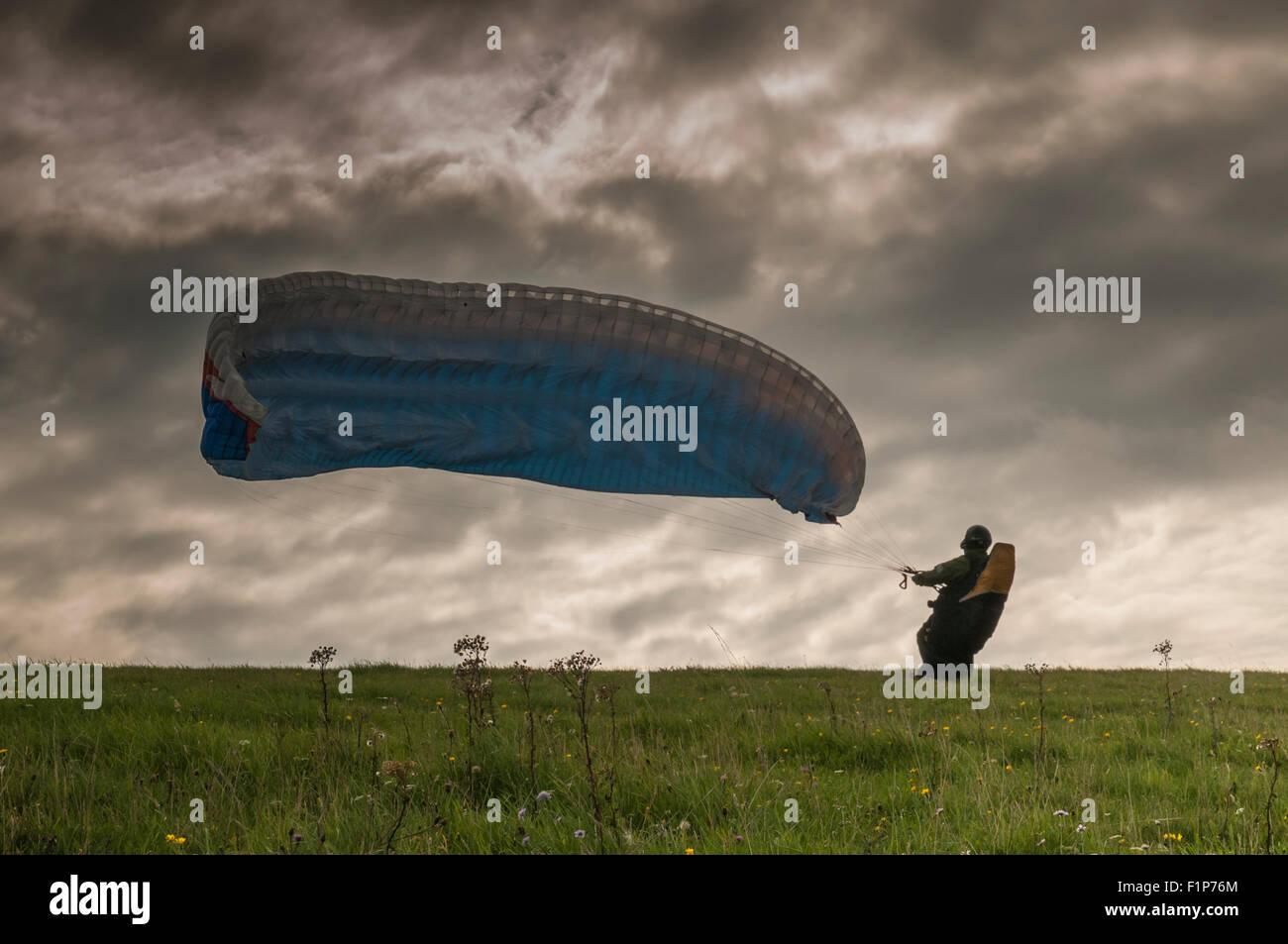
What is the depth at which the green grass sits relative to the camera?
18.8ft

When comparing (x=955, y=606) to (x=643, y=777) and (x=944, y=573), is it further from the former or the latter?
(x=643, y=777)

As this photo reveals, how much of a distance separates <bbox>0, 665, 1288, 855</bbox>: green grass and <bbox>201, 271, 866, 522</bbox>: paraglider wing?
307 cm

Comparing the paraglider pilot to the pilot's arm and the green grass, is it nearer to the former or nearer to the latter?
the pilot's arm

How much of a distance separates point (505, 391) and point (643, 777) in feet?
19.0

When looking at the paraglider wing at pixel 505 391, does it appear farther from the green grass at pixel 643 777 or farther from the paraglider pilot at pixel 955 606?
the paraglider pilot at pixel 955 606

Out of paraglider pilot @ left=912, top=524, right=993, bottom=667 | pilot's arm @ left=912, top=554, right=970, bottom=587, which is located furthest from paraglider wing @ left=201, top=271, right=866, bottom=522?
paraglider pilot @ left=912, top=524, right=993, bottom=667

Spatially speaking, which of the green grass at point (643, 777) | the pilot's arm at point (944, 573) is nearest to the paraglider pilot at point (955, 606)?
the pilot's arm at point (944, 573)

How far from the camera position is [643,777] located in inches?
271

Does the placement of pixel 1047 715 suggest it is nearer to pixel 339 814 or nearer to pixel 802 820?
pixel 802 820

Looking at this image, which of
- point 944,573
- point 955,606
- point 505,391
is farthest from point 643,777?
point 955,606

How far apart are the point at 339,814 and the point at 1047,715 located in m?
9.30
